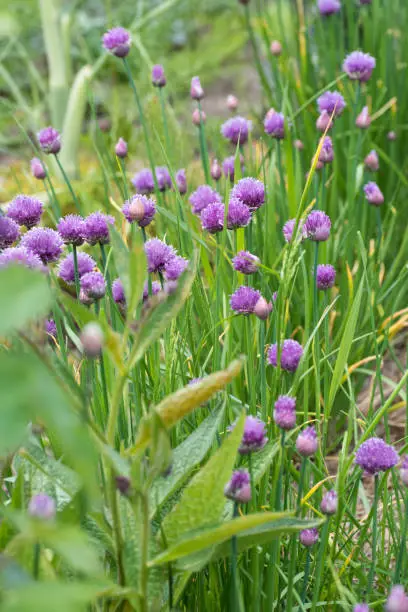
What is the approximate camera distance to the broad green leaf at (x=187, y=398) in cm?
85

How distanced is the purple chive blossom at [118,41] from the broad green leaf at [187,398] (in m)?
1.15

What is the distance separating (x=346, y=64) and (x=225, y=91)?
10.0 ft

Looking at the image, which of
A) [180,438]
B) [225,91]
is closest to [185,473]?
[180,438]

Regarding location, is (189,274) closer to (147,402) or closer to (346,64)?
(147,402)

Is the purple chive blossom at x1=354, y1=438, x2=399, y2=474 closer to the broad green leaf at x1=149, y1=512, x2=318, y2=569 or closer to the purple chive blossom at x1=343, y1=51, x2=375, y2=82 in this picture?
the broad green leaf at x1=149, y1=512, x2=318, y2=569

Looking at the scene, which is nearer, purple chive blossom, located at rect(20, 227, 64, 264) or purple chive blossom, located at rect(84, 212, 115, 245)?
purple chive blossom, located at rect(20, 227, 64, 264)

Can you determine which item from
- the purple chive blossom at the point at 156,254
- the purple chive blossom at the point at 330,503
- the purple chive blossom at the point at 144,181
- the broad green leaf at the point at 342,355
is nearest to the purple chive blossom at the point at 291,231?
the broad green leaf at the point at 342,355

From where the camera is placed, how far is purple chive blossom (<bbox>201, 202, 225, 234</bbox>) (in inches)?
51.4

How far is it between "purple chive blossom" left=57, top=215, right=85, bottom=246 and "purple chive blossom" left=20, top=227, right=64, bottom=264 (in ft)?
0.10

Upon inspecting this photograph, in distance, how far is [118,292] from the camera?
50.5 inches

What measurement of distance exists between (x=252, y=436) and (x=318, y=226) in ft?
1.37

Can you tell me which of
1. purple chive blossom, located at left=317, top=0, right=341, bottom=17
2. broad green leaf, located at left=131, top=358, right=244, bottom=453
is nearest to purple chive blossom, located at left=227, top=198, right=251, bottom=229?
broad green leaf, located at left=131, top=358, right=244, bottom=453

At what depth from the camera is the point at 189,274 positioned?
2.88ft

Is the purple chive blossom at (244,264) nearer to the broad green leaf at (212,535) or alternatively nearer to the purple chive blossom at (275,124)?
the broad green leaf at (212,535)
